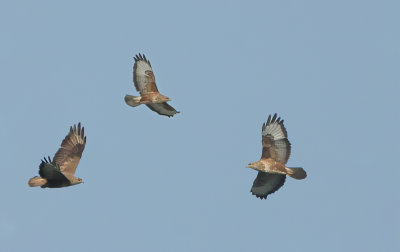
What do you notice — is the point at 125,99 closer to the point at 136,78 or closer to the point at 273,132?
the point at 136,78

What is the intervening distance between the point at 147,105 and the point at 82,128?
2.47 m

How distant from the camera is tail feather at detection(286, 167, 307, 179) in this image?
21781mm

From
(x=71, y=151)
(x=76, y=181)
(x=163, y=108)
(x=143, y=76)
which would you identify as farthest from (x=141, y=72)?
(x=76, y=181)

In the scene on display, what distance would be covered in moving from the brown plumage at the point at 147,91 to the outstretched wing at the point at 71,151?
72.4 inches

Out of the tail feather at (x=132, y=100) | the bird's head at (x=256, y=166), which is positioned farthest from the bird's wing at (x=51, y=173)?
the bird's head at (x=256, y=166)

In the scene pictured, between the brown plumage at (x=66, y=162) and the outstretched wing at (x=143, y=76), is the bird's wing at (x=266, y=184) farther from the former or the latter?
the brown plumage at (x=66, y=162)

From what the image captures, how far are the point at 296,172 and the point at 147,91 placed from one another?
5.70 metres

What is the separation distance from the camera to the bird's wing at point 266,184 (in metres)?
22.5

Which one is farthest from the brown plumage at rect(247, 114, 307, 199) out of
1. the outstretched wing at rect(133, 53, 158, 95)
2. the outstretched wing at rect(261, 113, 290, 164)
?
the outstretched wing at rect(133, 53, 158, 95)

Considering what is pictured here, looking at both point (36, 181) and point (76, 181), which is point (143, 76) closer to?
point (76, 181)

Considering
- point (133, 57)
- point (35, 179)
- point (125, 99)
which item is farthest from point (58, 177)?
point (133, 57)

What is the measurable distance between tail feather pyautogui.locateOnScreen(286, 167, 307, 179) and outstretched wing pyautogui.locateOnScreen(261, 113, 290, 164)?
0.28 metres

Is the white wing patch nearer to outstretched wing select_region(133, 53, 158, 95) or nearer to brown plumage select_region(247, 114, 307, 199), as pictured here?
outstretched wing select_region(133, 53, 158, 95)

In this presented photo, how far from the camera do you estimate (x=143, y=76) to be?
81.6 feet
